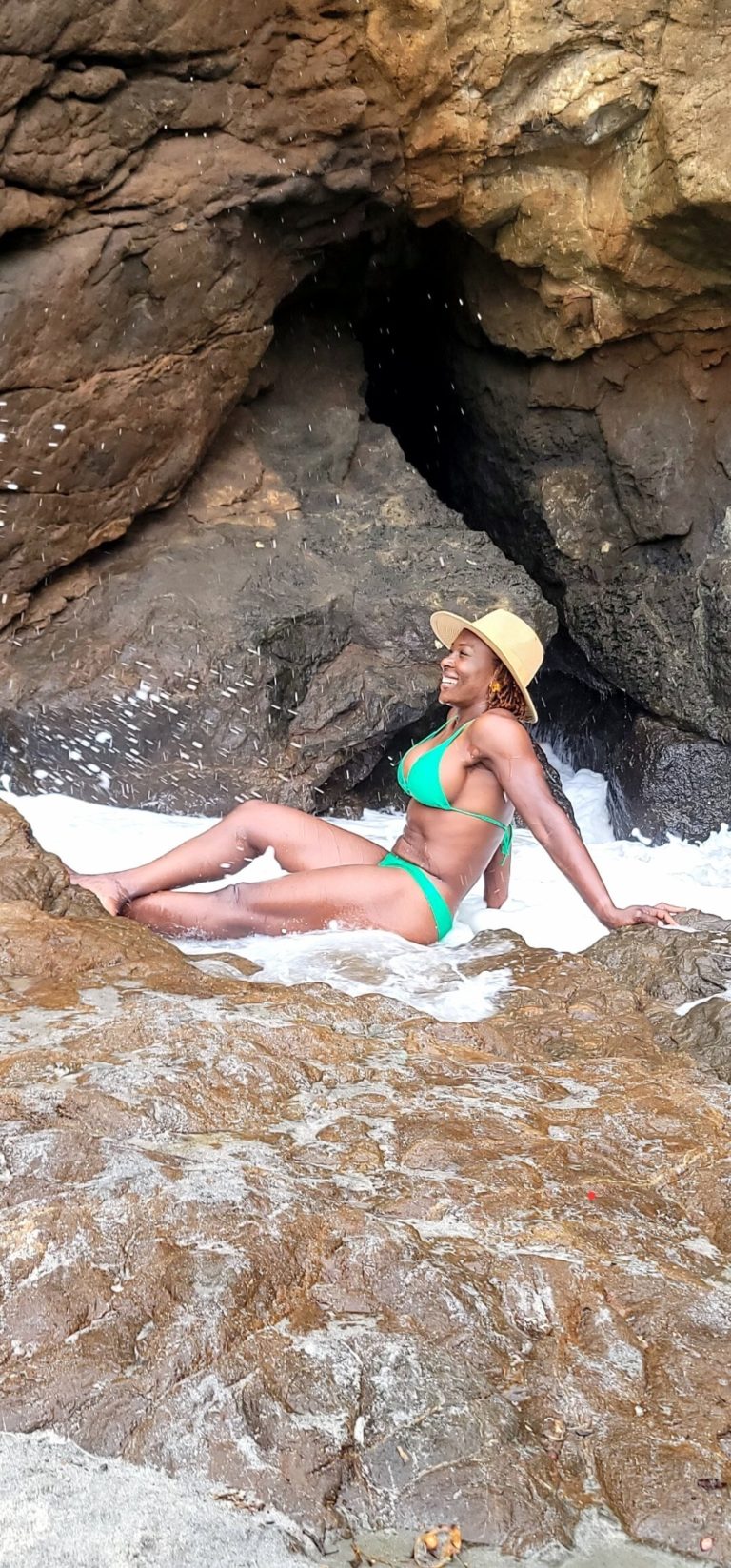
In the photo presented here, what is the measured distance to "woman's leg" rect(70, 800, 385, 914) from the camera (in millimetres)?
4293

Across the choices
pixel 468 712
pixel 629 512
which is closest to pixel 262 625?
pixel 468 712

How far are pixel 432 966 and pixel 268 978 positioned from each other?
49 centimetres

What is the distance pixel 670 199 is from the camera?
6.50 m

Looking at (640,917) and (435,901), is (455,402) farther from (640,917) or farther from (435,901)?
(640,917)

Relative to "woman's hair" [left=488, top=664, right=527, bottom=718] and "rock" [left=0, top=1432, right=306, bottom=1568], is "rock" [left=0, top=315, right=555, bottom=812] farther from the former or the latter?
"rock" [left=0, top=1432, right=306, bottom=1568]

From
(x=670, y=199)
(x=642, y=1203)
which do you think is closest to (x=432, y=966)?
(x=642, y=1203)

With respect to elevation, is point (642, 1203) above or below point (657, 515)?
above

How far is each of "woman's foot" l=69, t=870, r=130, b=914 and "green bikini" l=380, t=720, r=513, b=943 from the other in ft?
2.80

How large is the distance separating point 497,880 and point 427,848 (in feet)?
1.37

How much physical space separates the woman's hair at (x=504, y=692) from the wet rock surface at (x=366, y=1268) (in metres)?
1.70

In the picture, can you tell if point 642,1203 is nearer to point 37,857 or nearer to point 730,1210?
point 730,1210

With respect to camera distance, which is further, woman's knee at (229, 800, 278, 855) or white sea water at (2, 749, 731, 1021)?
woman's knee at (229, 800, 278, 855)

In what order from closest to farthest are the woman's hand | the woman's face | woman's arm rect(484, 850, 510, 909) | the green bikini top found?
the woman's hand
the green bikini top
the woman's face
woman's arm rect(484, 850, 510, 909)

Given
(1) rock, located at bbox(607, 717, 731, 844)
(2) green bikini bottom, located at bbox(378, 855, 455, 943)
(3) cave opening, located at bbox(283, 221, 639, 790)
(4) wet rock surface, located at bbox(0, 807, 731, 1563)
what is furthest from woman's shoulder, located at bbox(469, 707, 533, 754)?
(1) rock, located at bbox(607, 717, 731, 844)
